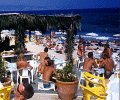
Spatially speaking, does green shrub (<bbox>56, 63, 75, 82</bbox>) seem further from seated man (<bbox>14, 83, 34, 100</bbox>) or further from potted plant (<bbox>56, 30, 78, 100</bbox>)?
seated man (<bbox>14, 83, 34, 100</bbox>)

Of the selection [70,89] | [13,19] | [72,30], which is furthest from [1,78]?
[72,30]

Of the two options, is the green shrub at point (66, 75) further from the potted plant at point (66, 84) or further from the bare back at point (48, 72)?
the bare back at point (48, 72)

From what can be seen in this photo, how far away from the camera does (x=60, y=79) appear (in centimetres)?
495

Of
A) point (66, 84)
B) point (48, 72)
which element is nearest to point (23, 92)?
point (66, 84)

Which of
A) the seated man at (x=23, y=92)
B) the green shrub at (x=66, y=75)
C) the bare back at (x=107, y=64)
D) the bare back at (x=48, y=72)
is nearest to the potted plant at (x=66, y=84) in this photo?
the green shrub at (x=66, y=75)

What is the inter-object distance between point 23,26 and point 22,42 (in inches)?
28.3

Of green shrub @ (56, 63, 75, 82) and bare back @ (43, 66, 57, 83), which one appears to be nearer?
green shrub @ (56, 63, 75, 82)

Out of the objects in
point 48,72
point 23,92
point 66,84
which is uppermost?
point 23,92

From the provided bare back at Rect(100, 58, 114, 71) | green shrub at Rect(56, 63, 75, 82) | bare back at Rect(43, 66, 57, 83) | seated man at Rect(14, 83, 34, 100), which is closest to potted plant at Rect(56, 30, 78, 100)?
green shrub at Rect(56, 63, 75, 82)

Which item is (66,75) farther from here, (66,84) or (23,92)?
(23,92)

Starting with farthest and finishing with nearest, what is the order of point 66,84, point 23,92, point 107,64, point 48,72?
point 107,64 < point 48,72 < point 66,84 < point 23,92

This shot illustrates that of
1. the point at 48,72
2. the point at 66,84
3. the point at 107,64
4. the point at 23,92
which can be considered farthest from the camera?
the point at 107,64

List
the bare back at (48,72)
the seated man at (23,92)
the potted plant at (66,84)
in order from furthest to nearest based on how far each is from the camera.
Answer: the bare back at (48,72) < the potted plant at (66,84) < the seated man at (23,92)

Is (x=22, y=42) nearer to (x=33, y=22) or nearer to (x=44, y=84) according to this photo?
(x=33, y=22)
